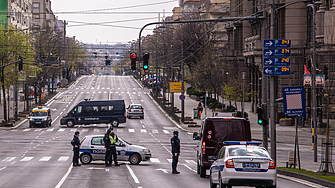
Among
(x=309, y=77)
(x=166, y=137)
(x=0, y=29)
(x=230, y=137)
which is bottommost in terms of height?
(x=166, y=137)

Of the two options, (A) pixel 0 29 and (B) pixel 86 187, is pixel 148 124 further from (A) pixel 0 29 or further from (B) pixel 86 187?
(B) pixel 86 187

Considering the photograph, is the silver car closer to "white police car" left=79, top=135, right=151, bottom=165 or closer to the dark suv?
"white police car" left=79, top=135, right=151, bottom=165

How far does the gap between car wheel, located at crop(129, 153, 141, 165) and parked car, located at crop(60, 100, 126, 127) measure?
87.9ft

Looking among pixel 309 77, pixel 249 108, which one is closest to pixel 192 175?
pixel 309 77

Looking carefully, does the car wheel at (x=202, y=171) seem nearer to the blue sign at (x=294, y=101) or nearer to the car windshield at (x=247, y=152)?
the blue sign at (x=294, y=101)

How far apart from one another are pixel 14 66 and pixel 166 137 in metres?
24.1

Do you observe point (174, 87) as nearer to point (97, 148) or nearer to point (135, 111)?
point (135, 111)

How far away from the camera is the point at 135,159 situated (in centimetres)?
2530

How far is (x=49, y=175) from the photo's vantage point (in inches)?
783

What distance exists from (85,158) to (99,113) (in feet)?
89.5

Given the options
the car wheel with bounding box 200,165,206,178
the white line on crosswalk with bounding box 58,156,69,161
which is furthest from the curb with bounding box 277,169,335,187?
the white line on crosswalk with bounding box 58,156,69,161

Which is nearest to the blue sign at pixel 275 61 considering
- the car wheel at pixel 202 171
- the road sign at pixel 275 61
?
the road sign at pixel 275 61

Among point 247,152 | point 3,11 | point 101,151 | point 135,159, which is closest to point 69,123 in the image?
point 135,159

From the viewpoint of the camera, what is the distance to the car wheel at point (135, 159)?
993 inches
